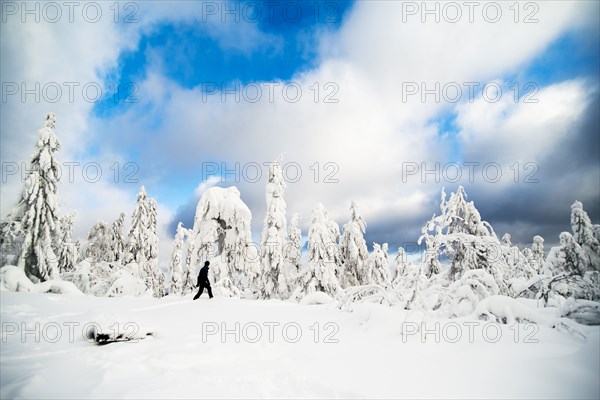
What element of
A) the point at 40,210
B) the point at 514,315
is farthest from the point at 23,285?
the point at 514,315

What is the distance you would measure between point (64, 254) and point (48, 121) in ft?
44.3

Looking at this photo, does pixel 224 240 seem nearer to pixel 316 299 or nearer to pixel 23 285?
pixel 23 285

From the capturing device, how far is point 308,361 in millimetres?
4203

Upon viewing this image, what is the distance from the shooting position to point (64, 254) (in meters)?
23.8

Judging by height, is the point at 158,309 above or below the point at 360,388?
below

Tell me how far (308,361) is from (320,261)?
16491 millimetres

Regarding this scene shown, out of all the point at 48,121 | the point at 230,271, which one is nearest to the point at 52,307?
the point at 48,121

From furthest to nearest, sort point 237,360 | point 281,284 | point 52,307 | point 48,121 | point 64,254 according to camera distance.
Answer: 1. point 64,254
2. point 281,284
3. point 48,121
4. point 52,307
5. point 237,360

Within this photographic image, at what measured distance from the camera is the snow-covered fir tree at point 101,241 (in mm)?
27141

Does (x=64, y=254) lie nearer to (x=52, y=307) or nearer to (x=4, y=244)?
(x=4, y=244)

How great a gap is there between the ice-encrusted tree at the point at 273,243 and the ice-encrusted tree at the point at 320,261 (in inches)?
84.9

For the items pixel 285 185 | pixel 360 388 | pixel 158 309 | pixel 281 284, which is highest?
pixel 285 185

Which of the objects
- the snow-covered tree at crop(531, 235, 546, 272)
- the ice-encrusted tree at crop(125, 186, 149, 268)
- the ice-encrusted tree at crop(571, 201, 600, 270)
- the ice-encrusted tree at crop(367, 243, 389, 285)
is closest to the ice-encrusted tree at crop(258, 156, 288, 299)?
the ice-encrusted tree at crop(367, 243, 389, 285)

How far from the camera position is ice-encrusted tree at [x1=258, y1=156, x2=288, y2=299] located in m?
21.4
